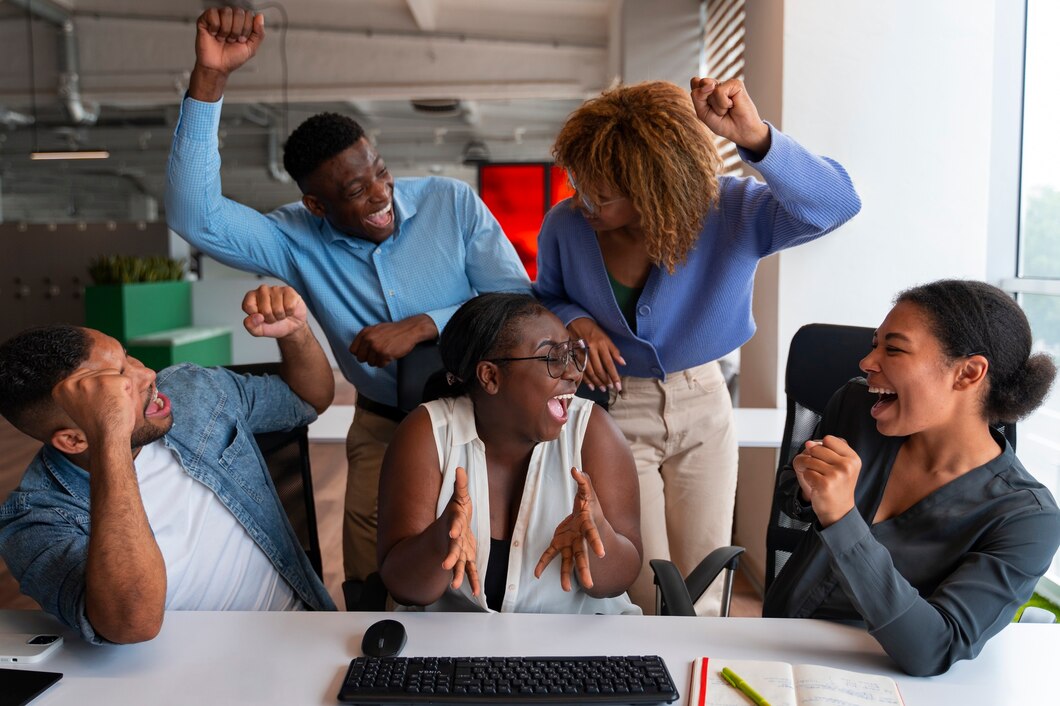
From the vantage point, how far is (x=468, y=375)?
1849 millimetres

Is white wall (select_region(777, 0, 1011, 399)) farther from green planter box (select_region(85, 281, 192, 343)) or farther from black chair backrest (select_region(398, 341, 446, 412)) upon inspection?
green planter box (select_region(85, 281, 192, 343))

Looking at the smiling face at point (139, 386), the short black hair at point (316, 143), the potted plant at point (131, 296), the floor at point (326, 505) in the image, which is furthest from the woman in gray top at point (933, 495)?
the potted plant at point (131, 296)

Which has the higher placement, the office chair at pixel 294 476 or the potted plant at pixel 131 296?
the potted plant at pixel 131 296

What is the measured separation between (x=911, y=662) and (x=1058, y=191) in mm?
2622

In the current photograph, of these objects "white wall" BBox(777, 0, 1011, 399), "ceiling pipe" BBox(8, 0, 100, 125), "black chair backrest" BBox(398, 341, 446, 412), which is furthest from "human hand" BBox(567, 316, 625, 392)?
"ceiling pipe" BBox(8, 0, 100, 125)

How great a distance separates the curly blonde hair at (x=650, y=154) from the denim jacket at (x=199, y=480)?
944 mm

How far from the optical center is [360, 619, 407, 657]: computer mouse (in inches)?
54.7

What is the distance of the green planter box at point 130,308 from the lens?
8.61m

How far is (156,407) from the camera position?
5.75 feet

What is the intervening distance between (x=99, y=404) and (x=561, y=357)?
2.77 feet

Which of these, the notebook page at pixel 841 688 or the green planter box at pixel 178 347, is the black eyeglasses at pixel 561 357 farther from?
the green planter box at pixel 178 347

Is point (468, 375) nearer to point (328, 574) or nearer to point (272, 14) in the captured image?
point (328, 574)

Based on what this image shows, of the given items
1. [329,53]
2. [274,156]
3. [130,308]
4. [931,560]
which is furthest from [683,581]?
[274,156]

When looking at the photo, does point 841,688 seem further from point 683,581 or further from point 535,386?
point 535,386
